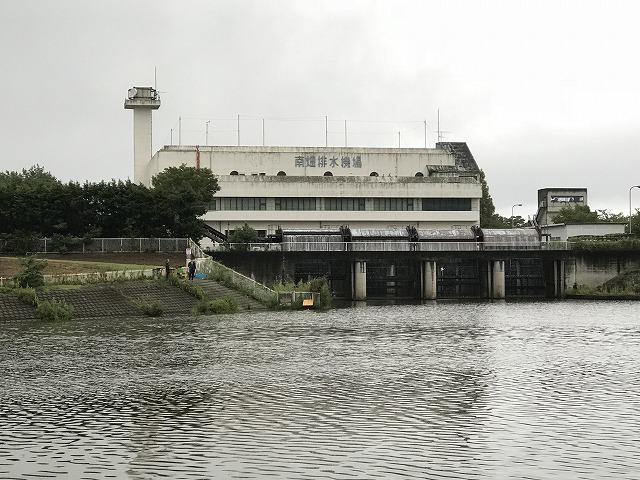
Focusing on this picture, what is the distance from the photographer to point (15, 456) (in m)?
19.5

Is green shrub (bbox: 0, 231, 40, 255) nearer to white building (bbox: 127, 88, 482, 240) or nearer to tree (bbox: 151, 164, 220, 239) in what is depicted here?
tree (bbox: 151, 164, 220, 239)

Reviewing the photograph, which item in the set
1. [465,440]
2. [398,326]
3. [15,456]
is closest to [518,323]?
[398,326]

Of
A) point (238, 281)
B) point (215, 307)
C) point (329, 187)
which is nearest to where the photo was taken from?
point (215, 307)

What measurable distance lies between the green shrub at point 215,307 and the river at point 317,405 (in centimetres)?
1590

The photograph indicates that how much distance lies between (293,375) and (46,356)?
434 inches

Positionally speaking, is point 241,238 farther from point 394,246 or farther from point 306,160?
point 306,160

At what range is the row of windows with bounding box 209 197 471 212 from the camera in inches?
4865

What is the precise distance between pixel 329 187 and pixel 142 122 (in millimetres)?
30050

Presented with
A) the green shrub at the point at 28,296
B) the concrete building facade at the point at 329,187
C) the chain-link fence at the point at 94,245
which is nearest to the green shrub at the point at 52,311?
the green shrub at the point at 28,296

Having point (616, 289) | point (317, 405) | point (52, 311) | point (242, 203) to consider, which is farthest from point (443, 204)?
point (317, 405)

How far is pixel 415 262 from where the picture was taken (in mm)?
105188

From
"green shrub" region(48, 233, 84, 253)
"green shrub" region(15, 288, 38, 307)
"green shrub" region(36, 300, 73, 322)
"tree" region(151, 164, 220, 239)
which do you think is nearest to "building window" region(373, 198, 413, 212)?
"tree" region(151, 164, 220, 239)

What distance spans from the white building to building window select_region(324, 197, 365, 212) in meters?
0.13

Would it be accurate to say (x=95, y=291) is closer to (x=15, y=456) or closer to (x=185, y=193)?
(x=185, y=193)
